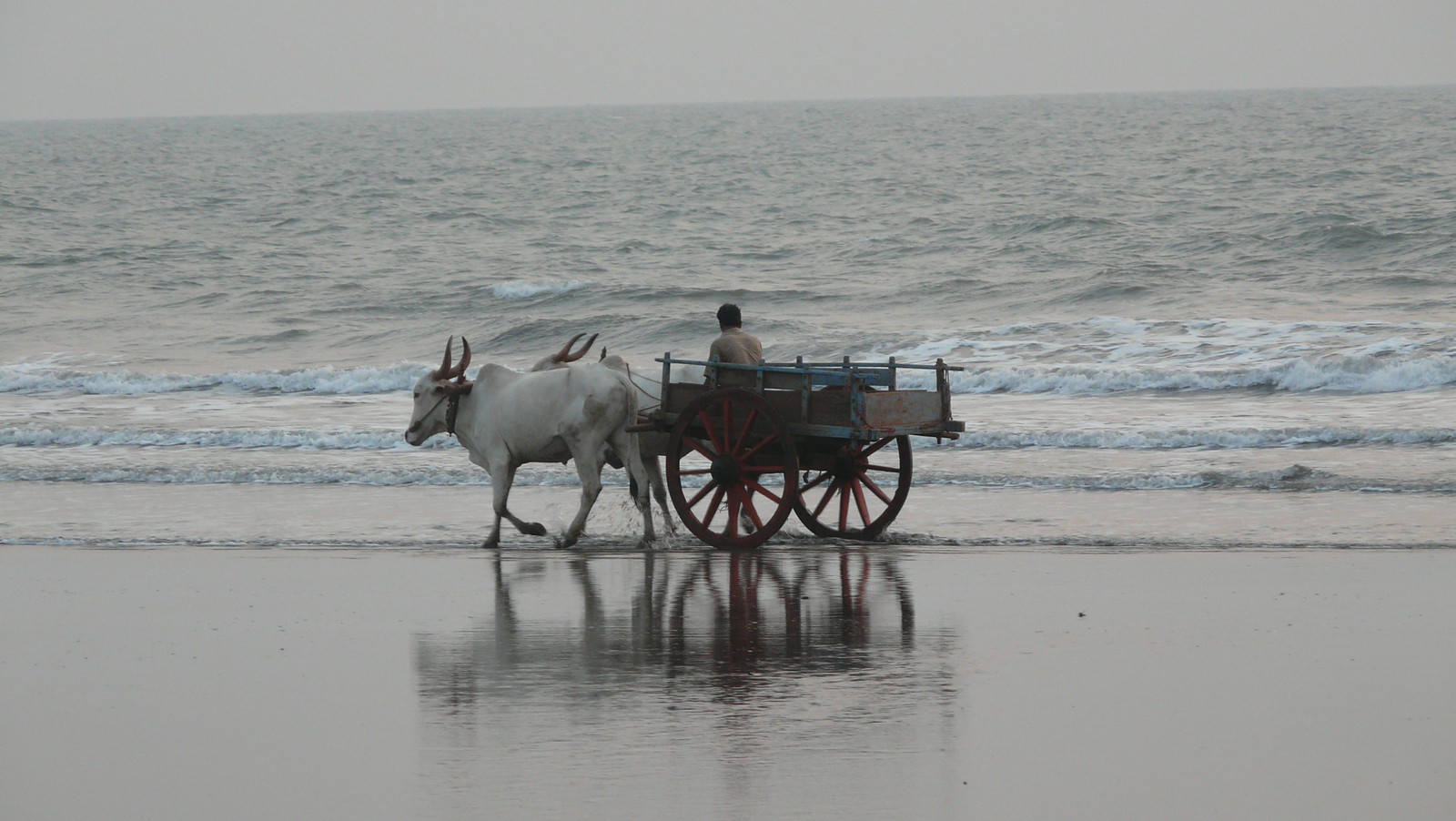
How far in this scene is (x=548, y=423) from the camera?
32.6 feet

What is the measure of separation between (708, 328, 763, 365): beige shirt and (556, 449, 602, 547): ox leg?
1020 mm

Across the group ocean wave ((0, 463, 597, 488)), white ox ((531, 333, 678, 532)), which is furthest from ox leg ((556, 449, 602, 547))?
ocean wave ((0, 463, 597, 488))

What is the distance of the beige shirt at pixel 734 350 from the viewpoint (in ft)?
32.5

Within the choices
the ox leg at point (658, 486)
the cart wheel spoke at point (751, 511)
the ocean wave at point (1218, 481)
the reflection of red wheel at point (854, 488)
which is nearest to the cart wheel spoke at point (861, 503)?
the reflection of red wheel at point (854, 488)

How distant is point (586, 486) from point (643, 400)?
1.12 m

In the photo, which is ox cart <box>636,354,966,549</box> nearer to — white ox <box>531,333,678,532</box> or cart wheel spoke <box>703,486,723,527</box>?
cart wheel spoke <box>703,486,723,527</box>

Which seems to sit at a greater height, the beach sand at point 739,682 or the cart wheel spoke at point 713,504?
the cart wheel spoke at point 713,504

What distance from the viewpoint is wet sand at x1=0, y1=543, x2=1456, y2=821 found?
5.18 meters

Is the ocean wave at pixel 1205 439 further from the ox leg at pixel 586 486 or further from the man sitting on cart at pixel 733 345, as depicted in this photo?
the ox leg at pixel 586 486

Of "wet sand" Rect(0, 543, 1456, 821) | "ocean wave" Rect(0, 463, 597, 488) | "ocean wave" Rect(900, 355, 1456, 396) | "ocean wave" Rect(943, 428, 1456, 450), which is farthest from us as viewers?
"ocean wave" Rect(900, 355, 1456, 396)

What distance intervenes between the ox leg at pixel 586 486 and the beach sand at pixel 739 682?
0.81ft

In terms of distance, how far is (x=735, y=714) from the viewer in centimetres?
600

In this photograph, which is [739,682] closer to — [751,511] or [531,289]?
[751,511]

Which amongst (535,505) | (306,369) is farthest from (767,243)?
(535,505)
